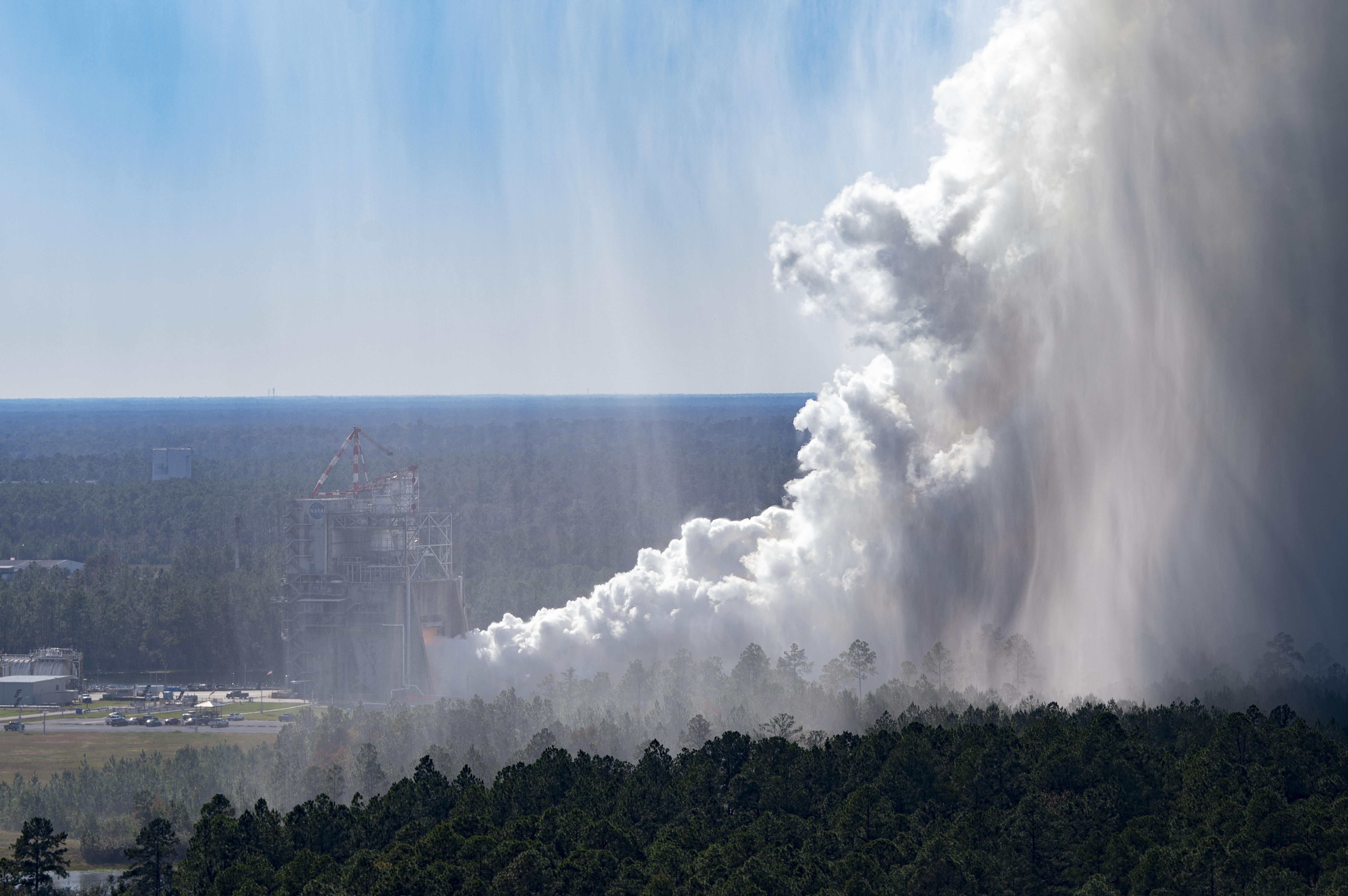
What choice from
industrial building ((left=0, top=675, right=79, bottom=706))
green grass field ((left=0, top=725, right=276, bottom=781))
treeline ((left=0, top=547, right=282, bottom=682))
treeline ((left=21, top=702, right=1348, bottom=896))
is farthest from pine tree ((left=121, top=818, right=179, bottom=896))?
treeline ((left=0, top=547, right=282, bottom=682))

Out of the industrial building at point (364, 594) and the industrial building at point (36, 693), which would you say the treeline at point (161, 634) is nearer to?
the industrial building at point (36, 693)

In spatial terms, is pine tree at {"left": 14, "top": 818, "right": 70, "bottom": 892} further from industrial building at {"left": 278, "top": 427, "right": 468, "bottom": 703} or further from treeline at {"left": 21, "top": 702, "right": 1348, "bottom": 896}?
industrial building at {"left": 278, "top": 427, "right": 468, "bottom": 703}

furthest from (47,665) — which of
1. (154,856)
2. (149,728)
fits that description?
(154,856)

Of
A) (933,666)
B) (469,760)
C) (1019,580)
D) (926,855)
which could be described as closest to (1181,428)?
(1019,580)

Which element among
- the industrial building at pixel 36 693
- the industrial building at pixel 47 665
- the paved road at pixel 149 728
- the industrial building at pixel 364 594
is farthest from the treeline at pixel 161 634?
the industrial building at pixel 364 594

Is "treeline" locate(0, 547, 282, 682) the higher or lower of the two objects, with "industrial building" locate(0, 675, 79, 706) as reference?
higher
